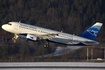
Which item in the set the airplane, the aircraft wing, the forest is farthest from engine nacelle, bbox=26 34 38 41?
the forest

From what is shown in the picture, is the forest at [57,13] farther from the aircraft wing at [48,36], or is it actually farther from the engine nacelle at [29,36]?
the engine nacelle at [29,36]

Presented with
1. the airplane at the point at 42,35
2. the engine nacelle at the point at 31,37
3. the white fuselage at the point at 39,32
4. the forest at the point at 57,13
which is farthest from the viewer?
the forest at the point at 57,13

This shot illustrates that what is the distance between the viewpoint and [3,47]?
167 ft

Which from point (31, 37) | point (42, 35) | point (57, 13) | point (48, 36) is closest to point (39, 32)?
point (42, 35)

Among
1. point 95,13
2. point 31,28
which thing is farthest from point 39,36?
point 95,13

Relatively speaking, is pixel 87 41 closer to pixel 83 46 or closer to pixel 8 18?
pixel 83 46

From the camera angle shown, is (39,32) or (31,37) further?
(39,32)

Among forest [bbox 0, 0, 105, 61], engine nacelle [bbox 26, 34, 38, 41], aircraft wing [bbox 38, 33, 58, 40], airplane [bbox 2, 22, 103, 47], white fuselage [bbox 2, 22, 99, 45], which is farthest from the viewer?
forest [bbox 0, 0, 105, 61]

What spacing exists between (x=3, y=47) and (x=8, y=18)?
32123mm

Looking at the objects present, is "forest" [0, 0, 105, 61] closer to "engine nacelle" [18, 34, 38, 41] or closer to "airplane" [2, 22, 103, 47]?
"airplane" [2, 22, 103, 47]

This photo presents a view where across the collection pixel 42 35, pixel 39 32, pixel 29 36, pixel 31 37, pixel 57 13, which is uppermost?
pixel 57 13

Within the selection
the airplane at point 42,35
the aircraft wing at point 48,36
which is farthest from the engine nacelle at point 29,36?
the aircraft wing at point 48,36

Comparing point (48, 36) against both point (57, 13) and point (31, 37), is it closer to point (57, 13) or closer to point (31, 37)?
point (31, 37)

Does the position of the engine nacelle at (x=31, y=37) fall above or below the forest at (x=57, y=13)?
below
